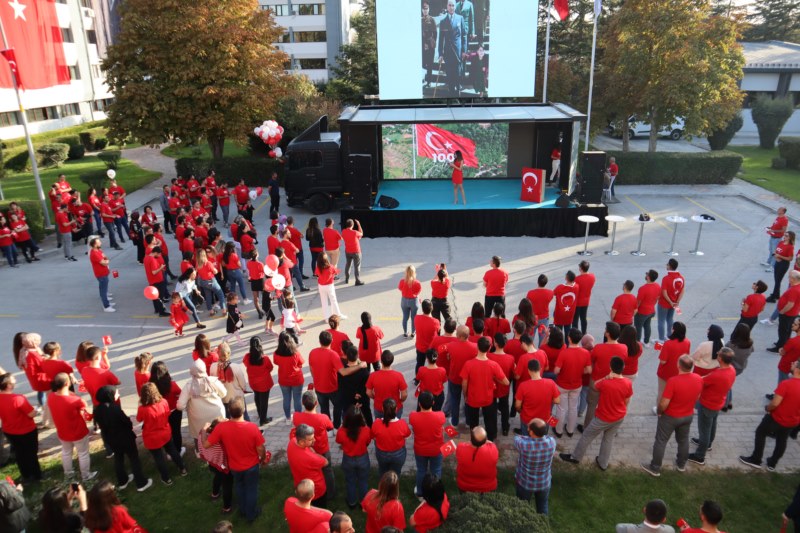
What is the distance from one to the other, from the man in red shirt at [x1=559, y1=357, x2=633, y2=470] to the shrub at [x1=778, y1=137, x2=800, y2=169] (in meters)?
25.0

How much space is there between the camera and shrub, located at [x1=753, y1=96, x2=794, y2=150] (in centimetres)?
3022

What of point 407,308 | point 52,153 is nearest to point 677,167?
point 407,308

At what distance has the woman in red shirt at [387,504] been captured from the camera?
4758mm

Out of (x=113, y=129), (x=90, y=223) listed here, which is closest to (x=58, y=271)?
(x=90, y=223)

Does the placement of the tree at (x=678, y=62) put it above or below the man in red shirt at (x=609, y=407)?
above

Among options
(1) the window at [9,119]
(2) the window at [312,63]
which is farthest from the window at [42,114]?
(2) the window at [312,63]

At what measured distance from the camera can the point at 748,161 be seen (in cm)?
2778

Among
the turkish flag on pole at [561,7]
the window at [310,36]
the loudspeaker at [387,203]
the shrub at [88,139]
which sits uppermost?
the window at [310,36]

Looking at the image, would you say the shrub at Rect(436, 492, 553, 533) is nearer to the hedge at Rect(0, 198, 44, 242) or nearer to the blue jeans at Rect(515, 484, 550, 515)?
the blue jeans at Rect(515, 484, 550, 515)

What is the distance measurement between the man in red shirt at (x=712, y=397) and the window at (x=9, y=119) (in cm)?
3922

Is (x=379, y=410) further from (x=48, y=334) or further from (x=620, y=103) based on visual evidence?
(x=620, y=103)

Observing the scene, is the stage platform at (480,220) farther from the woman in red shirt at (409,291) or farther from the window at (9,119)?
the window at (9,119)

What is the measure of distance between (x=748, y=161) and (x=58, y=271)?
30012 mm

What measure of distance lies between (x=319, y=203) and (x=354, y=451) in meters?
14.3
